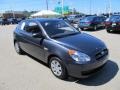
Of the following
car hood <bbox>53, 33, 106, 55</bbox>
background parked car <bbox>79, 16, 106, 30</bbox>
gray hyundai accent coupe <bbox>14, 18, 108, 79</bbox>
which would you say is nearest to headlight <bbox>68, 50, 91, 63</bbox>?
gray hyundai accent coupe <bbox>14, 18, 108, 79</bbox>

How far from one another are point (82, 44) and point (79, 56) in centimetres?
56

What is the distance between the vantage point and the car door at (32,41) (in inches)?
229

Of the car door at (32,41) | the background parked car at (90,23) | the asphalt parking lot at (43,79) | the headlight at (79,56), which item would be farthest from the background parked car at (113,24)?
the headlight at (79,56)

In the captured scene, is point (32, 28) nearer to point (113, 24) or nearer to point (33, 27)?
point (33, 27)

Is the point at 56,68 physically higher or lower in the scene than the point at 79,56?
lower

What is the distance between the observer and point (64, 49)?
4883mm

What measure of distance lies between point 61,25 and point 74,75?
7.73 ft

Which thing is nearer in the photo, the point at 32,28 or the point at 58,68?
the point at 58,68

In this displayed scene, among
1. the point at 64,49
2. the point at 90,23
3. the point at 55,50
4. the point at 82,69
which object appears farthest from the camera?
the point at 90,23

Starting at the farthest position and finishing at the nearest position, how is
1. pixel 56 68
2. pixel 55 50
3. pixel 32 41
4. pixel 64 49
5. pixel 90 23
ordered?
1. pixel 90 23
2. pixel 32 41
3. pixel 56 68
4. pixel 55 50
5. pixel 64 49

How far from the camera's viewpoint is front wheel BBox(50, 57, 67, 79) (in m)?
4.95

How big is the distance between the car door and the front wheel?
1.86ft

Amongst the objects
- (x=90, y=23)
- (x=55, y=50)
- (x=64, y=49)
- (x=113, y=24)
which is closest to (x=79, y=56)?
(x=64, y=49)

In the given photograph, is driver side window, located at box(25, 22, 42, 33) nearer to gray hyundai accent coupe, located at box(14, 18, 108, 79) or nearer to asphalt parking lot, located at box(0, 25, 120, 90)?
gray hyundai accent coupe, located at box(14, 18, 108, 79)
